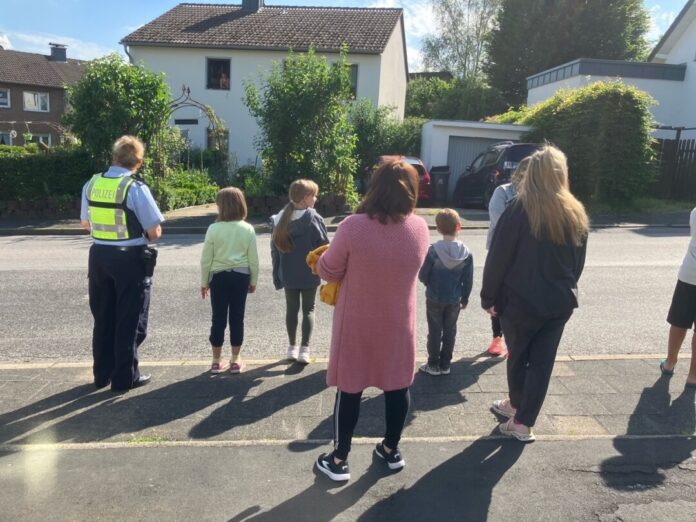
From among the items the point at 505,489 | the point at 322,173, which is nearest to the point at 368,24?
the point at 322,173

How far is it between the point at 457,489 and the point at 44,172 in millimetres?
15560

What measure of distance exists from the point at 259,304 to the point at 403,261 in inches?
176

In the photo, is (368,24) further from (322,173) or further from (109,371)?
(109,371)

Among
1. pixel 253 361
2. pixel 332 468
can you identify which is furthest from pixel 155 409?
pixel 332 468

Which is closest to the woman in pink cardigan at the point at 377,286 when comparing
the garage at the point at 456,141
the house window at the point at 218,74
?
the garage at the point at 456,141

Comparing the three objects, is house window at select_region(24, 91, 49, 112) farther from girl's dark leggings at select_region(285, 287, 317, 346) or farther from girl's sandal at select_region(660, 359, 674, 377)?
girl's sandal at select_region(660, 359, 674, 377)

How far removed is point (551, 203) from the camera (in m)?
3.21

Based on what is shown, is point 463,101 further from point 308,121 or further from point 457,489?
point 457,489

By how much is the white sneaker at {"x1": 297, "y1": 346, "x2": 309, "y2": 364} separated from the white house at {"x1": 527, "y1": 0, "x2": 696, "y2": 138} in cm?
1853

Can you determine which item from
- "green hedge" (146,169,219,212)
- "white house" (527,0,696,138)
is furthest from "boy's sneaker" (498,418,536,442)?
"white house" (527,0,696,138)

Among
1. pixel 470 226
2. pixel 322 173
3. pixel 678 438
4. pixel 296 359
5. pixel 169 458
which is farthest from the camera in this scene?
pixel 322 173

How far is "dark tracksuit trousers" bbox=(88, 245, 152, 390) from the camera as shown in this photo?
4.13 m

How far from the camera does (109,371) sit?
4426 mm

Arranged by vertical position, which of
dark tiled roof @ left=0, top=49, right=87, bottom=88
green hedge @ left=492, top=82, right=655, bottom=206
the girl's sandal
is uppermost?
dark tiled roof @ left=0, top=49, right=87, bottom=88
